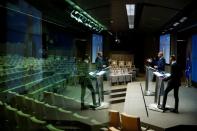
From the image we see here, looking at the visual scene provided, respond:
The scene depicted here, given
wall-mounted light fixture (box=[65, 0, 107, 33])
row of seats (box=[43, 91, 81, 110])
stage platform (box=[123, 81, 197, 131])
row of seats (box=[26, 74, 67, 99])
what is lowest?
stage platform (box=[123, 81, 197, 131])

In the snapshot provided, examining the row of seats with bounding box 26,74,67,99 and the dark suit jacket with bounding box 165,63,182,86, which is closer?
the dark suit jacket with bounding box 165,63,182,86

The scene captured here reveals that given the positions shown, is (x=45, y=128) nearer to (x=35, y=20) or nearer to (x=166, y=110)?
(x=166, y=110)

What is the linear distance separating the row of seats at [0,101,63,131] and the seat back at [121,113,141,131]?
1390 mm

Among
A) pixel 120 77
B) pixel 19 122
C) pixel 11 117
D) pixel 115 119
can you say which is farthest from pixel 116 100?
pixel 19 122

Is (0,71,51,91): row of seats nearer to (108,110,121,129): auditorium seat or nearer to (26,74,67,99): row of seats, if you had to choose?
(26,74,67,99): row of seats

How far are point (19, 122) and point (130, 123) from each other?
6.99ft

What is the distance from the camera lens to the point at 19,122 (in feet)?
18.4

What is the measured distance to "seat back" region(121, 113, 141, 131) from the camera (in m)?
5.59

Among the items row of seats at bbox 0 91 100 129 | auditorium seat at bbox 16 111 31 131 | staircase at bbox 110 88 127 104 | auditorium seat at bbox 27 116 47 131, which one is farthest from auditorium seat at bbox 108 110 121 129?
staircase at bbox 110 88 127 104

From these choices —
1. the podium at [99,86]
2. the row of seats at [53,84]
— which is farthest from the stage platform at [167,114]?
the row of seats at [53,84]

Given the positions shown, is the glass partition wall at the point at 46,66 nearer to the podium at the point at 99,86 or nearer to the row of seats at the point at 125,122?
the podium at the point at 99,86

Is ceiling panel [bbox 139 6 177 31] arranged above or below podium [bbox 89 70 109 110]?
above

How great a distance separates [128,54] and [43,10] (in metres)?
16.6

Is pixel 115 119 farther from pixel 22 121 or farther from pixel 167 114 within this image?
pixel 167 114
